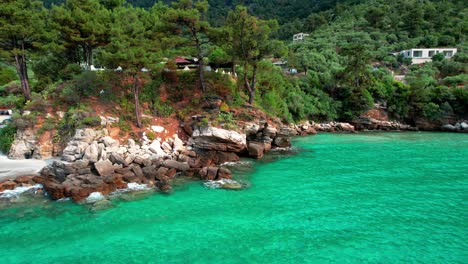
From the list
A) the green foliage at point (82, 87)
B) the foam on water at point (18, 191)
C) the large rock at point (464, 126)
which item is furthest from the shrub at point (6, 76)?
the large rock at point (464, 126)

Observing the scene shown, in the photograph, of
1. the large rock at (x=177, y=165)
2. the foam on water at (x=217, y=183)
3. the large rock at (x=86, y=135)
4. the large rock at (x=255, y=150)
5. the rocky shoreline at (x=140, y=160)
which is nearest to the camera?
the rocky shoreline at (x=140, y=160)

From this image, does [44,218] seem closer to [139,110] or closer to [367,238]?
[139,110]

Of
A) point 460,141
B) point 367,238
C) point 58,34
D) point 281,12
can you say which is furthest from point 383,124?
point 281,12

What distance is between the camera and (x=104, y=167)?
18828mm

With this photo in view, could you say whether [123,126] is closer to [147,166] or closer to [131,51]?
[147,166]

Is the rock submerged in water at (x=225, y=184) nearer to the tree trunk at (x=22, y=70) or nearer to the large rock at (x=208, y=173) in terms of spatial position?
the large rock at (x=208, y=173)

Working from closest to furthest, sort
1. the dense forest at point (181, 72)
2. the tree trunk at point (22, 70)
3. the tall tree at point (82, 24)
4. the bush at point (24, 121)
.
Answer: the bush at point (24, 121)
the dense forest at point (181, 72)
the tall tree at point (82, 24)
the tree trunk at point (22, 70)

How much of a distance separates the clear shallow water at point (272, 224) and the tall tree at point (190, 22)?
14831mm

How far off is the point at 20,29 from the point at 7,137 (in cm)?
984

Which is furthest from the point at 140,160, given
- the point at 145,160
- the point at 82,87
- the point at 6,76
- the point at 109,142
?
the point at 6,76

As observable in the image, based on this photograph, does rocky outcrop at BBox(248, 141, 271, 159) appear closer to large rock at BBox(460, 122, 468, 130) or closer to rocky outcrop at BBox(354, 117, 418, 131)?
rocky outcrop at BBox(354, 117, 418, 131)

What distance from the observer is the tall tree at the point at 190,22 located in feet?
84.9

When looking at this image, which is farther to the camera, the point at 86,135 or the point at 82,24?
the point at 82,24

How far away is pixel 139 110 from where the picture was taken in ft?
84.9
